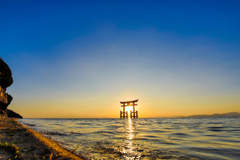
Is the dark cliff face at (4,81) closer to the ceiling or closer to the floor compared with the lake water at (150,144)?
closer to the ceiling

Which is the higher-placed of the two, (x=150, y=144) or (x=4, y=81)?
(x=4, y=81)

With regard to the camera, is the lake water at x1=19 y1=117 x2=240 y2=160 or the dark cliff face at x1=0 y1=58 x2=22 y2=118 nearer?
the lake water at x1=19 y1=117 x2=240 y2=160

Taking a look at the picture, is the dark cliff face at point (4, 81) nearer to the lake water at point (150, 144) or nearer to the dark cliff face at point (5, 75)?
the dark cliff face at point (5, 75)

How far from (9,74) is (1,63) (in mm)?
3108

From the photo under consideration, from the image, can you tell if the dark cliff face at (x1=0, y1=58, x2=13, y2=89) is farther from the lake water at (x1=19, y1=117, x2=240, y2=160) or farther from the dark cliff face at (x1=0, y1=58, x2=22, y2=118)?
the lake water at (x1=19, y1=117, x2=240, y2=160)

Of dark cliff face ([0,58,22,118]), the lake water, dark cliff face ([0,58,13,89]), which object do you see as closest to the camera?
the lake water

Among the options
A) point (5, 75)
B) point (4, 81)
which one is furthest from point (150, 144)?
point (4, 81)

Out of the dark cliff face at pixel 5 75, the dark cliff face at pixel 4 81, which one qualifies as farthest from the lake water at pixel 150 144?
the dark cliff face at pixel 5 75

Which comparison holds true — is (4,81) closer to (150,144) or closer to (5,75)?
(5,75)

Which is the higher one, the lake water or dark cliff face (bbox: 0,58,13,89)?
dark cliff face (bbox: 0,58,13,89)

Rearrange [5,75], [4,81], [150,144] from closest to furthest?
[150,144], [5,75], [4,81]

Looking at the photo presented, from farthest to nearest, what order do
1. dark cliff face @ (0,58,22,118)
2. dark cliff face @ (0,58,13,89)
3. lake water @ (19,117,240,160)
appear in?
dark cliff face @ (0,58,13,89) → dark cliff face @ (0,58,22,118) → lake water @ (19,117,240,160)

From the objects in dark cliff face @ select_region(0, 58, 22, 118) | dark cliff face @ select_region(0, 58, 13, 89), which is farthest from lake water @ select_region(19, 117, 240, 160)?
dark cliff face @ select_region(0, 58, 13, 89)

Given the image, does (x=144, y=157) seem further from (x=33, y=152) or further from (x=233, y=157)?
(x=33, y=152)
